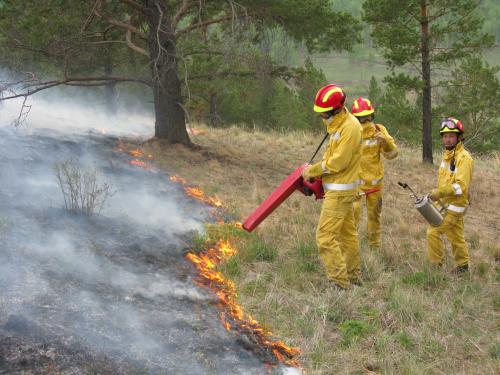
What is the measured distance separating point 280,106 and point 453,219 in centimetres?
2267

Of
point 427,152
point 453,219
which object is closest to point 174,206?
point 453,219

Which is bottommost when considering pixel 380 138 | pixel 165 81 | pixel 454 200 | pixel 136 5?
pixel 454 200

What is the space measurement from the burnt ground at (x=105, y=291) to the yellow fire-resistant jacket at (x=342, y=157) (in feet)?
5.48

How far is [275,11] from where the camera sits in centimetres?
1089

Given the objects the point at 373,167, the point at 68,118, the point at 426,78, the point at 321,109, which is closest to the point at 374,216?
the point at 373,167

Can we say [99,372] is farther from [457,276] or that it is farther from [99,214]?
[457,276]

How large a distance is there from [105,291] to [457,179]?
3.93 metres

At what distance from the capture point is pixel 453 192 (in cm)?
595

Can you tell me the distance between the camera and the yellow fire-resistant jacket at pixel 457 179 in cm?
596

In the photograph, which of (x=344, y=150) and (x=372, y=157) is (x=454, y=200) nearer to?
(x=372, y=157)

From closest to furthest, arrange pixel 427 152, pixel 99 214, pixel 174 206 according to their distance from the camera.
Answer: pixel 99 214, pixel 174 206, pixel 427 152

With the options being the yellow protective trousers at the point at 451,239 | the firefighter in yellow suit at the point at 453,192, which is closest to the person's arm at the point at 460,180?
the firefighter in yellow suit at the point at 453,192

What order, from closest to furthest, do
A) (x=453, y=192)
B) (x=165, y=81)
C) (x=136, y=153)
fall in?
(x=453, y=192) < (x=136, y=153) < (x=165, y=81)

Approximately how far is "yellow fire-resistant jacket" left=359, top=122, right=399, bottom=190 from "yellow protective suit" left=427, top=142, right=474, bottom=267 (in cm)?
82
